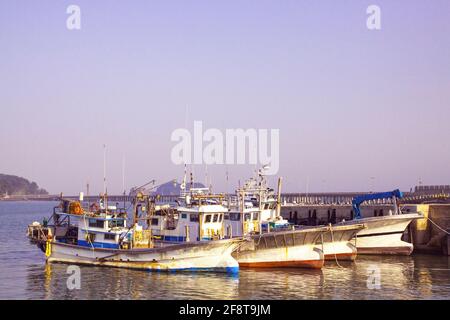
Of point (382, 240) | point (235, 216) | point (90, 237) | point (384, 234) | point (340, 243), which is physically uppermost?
point (235, 216)

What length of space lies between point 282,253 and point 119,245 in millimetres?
10723

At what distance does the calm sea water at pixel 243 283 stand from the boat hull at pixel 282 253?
3.19ft

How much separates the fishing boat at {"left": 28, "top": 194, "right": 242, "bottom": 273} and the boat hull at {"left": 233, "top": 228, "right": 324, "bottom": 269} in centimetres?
281

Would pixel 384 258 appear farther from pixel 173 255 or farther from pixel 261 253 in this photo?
pixel 173 255

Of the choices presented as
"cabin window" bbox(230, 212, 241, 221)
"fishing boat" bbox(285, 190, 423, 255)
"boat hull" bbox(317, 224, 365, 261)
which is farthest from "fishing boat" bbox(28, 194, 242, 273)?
"fishing boat" bbox(285, 190, 423, 255)

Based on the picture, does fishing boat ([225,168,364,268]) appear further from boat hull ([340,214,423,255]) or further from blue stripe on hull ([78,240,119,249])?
blue stripe on hull ([78,240,119,249])

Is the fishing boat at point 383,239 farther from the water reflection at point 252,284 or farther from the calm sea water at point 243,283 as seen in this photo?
the water reflection at point 252,284

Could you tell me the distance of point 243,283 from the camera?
3192cm

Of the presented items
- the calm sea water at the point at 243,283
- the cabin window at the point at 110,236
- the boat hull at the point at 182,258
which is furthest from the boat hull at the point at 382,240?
the cabin window at the point at 110,236

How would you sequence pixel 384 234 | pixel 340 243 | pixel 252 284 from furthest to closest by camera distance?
pixel 384 234 < pixel 340 243 < pixel 252 284

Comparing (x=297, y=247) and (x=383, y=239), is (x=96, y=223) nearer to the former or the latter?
(x=297, y=247)

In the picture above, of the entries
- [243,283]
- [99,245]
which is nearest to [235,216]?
[99,245]
